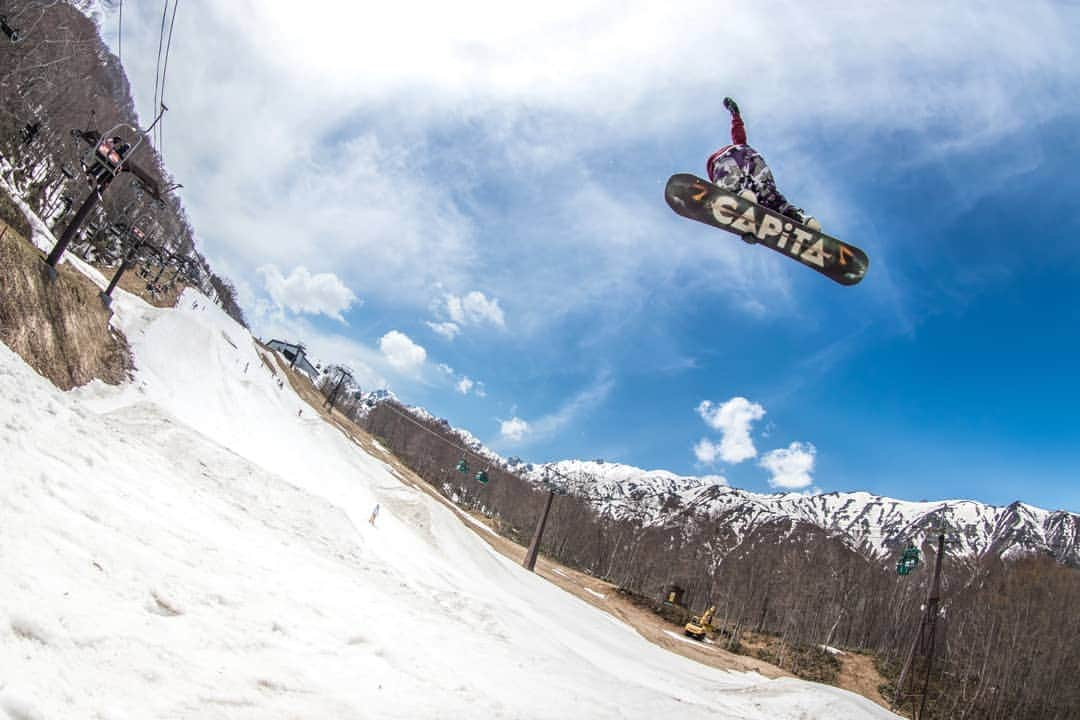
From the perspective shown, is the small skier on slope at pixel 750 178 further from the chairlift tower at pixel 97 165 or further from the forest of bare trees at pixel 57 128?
the forest of bare trees at pixel 57 128

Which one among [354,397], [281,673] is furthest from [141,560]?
[354,397]

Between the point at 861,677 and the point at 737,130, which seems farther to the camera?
the point at 861,677

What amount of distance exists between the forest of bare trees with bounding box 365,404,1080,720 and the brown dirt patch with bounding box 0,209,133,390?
25894mm

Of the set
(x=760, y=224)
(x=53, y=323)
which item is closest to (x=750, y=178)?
(x=760, y=224)

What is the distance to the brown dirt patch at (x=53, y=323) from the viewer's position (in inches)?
611

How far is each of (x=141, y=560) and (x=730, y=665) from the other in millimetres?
39817

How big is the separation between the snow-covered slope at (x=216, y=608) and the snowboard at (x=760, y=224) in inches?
343

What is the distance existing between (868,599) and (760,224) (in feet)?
283

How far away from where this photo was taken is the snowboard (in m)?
9.09

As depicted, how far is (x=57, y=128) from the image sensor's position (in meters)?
58.7

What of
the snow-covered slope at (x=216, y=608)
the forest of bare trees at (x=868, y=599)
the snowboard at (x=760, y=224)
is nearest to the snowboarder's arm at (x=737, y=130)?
the snowboard at (x=760, y=224)

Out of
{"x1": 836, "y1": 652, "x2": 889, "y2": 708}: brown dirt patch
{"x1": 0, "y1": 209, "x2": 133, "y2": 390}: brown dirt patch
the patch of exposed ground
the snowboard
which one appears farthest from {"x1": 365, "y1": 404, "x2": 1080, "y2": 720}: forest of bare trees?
the snowboard

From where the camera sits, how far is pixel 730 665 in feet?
118

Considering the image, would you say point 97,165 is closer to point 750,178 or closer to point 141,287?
point 750,178
